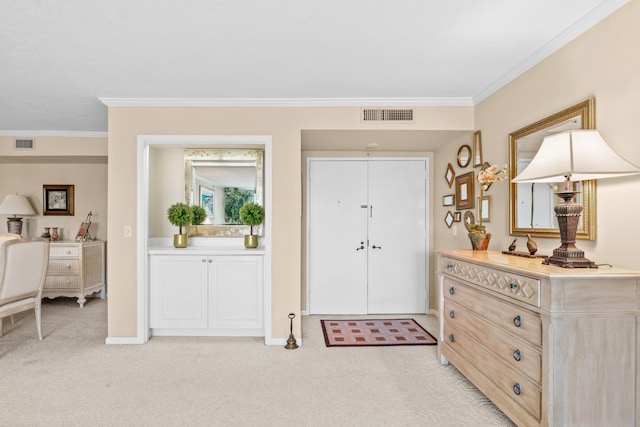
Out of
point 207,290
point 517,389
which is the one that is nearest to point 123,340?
point 207,290

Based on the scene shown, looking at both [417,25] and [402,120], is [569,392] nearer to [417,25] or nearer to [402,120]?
[417,25]

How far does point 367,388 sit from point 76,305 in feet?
14.7

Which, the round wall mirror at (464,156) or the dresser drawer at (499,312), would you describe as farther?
the round wall mirror at (464,156)

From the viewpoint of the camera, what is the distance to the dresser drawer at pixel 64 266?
197 inches

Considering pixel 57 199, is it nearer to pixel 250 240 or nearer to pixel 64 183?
pixel 64 183

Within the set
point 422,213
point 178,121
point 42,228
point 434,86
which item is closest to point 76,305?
point 42,228

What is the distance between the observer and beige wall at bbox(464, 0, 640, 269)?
1.84 meters

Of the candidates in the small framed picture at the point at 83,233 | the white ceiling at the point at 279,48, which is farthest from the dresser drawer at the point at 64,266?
the white ceiling at the point at 279,48

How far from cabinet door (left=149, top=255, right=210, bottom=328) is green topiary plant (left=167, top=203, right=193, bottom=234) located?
398 mm

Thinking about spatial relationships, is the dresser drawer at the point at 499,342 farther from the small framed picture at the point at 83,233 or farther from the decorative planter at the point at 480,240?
the small framed picture at the point at 83,233

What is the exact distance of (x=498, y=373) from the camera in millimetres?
2152

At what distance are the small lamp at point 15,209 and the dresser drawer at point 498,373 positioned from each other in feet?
19.5

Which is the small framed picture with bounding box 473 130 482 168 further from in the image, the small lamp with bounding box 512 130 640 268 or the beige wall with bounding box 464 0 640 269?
the small lamp with bounding box 512 130 640 268

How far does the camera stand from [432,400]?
2479 millimetres
